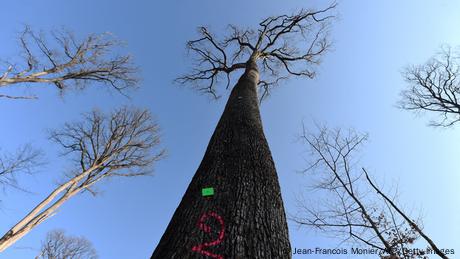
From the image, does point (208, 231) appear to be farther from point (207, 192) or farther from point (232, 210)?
point (207, 192)

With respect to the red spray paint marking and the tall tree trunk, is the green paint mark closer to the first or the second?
the tall tree trunk

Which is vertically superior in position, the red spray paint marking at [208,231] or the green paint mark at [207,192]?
the green paint mark at [207,192]

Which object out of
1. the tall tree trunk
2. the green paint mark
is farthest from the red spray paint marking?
the green paint mark

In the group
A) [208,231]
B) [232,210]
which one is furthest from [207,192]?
[208,231]

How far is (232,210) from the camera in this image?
6.49 feet

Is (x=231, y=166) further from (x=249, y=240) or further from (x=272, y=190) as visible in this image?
(x=249, y=240)

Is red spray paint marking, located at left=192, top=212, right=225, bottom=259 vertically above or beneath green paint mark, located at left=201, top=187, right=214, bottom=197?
beneath

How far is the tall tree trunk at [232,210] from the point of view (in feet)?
5.50

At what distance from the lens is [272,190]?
8.21 ft

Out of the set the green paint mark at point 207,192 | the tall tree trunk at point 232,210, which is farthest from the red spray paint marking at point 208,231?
the green paint mark at point 207,192

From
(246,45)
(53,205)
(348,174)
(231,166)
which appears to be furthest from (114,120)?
(231,166)

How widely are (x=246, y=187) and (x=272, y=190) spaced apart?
0.35 m

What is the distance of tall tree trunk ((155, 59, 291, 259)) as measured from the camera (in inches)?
66.1

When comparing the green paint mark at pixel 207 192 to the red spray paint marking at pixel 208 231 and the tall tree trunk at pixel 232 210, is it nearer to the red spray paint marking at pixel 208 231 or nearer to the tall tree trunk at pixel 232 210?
the tall tree trunk at pixel 232 210
